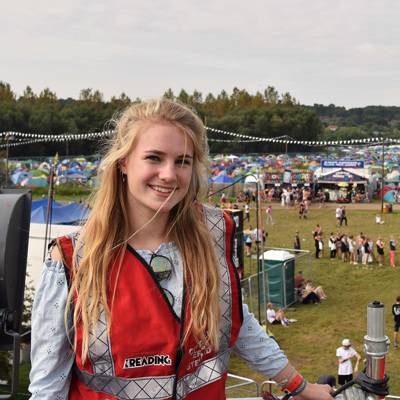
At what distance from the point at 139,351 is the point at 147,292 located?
5.9 inches

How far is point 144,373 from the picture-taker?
4.54 feet

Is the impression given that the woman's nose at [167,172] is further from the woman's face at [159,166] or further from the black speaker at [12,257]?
the black speaker at [12,257]

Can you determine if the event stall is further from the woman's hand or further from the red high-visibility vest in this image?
the red high-visibility vest

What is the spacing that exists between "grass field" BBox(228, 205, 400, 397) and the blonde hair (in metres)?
6.00

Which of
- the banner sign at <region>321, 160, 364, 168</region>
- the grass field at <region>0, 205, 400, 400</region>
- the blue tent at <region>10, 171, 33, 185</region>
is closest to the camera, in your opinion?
the grass field at <region>0, 205, 400, 400</region>

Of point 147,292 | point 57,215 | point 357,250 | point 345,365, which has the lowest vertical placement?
point 357,250

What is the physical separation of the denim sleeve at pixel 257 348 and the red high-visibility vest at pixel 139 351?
0.16 metres

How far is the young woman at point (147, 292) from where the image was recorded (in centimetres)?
137

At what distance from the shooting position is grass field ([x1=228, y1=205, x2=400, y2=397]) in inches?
396

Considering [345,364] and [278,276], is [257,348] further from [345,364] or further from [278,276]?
[278,276]

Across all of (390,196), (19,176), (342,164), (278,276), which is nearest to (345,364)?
(278,276)

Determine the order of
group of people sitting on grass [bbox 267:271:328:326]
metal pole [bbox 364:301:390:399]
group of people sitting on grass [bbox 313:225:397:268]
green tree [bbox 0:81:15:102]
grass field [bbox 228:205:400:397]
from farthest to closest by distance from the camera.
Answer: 1. green tree [bbox 0:81:15:102]
2. group of people sitting on grass [bbox 313:225:397:268]
3. group of people sitting on grass [bbox 267:271:328:326]
4. grass field [bbox 228:205:400:397]
5. metal pole [bbox 364:301:390:399]

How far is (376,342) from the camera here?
1.36m

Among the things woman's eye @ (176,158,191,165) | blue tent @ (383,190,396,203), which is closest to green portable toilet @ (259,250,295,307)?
woman's eye @ (176,158,191,165)
